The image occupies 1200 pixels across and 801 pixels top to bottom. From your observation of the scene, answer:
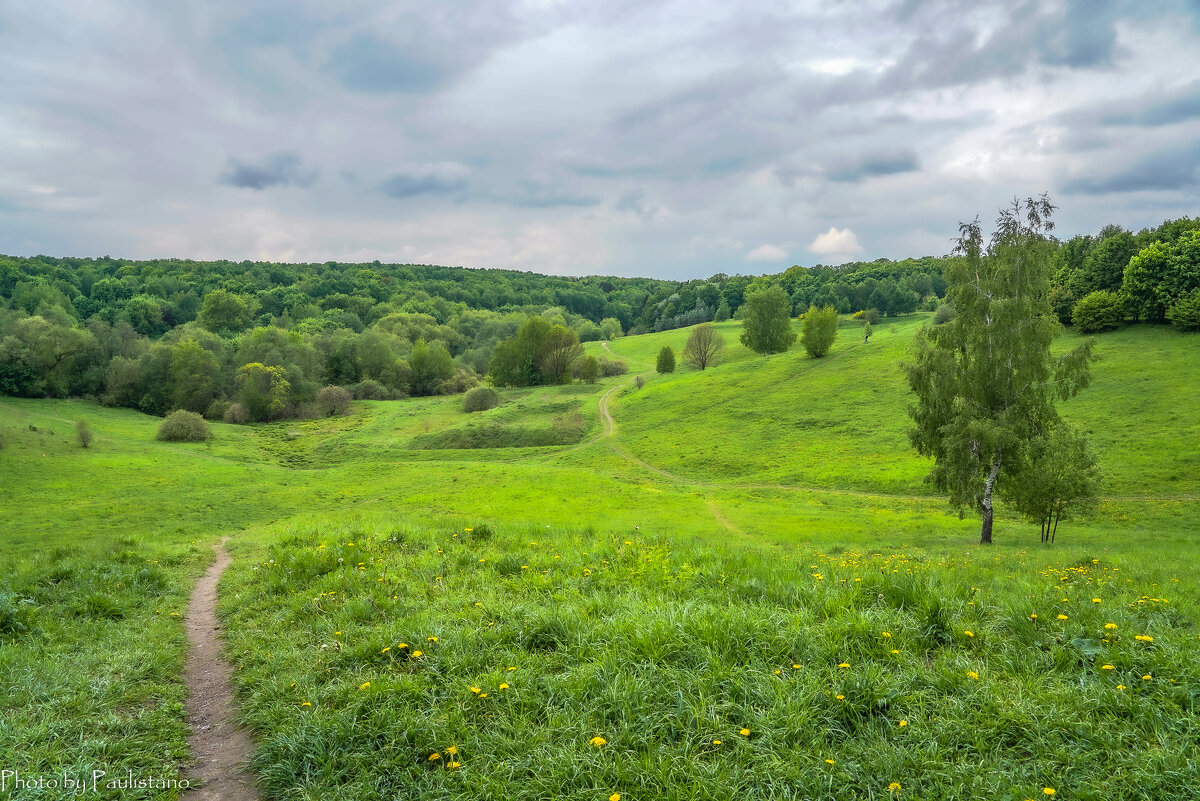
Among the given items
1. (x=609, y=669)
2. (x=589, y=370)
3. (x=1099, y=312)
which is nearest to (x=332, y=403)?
(x=589, y=370)

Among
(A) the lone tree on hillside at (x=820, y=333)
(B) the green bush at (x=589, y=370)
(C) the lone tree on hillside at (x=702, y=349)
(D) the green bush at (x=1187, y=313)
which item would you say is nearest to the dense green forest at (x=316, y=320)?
(D) the green bush at (x=1187, y=313)

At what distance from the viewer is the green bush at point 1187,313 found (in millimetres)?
54656

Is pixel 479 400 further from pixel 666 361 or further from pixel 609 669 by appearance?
pixel 609 669

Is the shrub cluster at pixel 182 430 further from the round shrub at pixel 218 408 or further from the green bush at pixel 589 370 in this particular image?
the green bush at pixel 589 370

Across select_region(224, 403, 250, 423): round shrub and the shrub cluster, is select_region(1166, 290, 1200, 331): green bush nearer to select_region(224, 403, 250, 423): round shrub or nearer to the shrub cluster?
the shrub cluster

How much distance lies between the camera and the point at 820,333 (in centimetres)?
7662

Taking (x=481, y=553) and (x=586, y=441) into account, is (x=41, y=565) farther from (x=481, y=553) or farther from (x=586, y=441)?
(x=586, y=441)

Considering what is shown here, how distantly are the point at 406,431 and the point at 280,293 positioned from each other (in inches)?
4321

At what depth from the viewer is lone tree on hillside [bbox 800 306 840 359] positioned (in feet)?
252

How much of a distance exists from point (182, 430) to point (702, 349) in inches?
2960

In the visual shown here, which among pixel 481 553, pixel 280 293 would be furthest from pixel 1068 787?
pixel 280 293

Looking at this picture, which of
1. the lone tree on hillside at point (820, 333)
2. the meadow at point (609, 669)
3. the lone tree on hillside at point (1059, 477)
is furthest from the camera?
the lone tree on hillside at point (820, 333)

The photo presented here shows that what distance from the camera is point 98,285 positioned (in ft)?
449

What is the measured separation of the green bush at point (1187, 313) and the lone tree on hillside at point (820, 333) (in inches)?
1295
